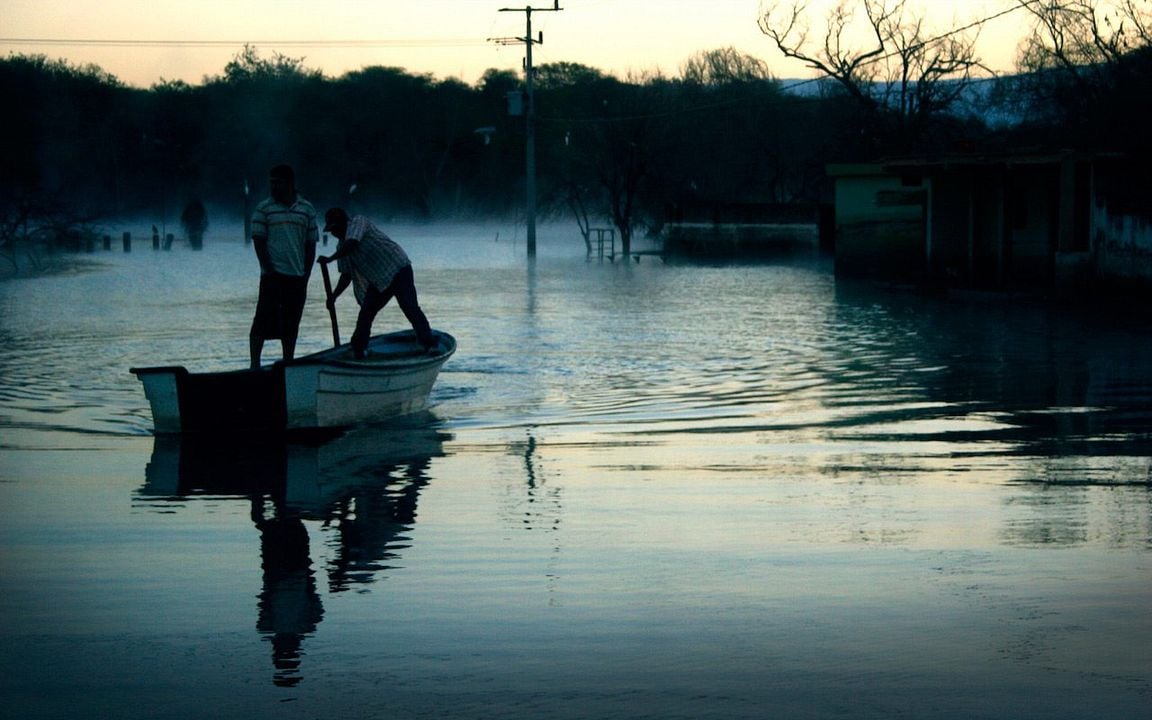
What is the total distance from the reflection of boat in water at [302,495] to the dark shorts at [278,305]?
1.35m

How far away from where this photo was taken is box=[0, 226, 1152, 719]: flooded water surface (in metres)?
5.57

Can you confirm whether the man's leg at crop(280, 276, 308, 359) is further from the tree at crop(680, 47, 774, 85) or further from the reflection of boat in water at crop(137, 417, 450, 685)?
the tree at crop(680, 47, 774, 85)

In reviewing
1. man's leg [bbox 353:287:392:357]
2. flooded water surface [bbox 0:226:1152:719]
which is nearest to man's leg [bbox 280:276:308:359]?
man's leg [bbox 353:287:392:357]

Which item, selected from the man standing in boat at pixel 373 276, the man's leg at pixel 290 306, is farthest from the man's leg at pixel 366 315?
the man's leg at pixel 290 306

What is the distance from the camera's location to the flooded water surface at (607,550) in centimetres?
557

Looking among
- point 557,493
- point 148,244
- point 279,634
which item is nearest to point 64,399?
point 557,493

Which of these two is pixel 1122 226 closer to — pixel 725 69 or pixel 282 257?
pixel 282 257

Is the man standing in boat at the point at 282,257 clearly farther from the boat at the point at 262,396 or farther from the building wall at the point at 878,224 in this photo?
the building wall at the point at 878,224

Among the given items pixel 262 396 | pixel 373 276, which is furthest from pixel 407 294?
pixel 262 396

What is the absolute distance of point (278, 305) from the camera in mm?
13922

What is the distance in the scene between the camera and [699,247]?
60.4 metres

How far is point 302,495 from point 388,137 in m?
102

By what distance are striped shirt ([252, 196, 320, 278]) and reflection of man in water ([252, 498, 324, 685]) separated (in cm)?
503

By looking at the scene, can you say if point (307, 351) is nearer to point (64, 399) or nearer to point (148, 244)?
point (64, 399)
